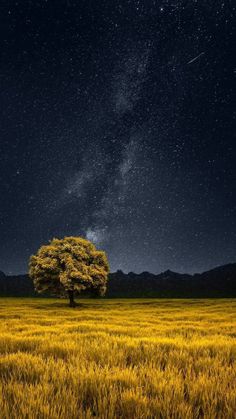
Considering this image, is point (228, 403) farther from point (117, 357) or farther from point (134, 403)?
point (117, 357)

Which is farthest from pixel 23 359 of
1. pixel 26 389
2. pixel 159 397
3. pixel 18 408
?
pixel 159 397

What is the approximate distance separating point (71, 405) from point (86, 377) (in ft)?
3.23

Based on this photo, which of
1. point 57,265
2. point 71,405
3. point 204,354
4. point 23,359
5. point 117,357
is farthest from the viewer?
point 57,265

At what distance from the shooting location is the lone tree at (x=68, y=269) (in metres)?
39.3

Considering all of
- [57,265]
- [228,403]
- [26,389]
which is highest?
[57,265]

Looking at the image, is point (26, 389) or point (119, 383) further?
point (119, 383)

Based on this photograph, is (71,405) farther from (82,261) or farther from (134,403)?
(82,261)

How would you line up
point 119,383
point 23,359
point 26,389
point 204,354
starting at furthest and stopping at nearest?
1. point 204,354
2. point 23,359
3. point 119,383
4. point 26,389

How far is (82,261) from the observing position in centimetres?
4162

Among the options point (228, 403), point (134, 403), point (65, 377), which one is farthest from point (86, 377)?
point (228, 403)

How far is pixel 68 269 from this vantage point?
39656 mm

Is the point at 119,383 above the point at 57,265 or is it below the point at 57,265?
below

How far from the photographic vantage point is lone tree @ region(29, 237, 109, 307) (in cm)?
3928

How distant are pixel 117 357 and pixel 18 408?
8.69 feet
